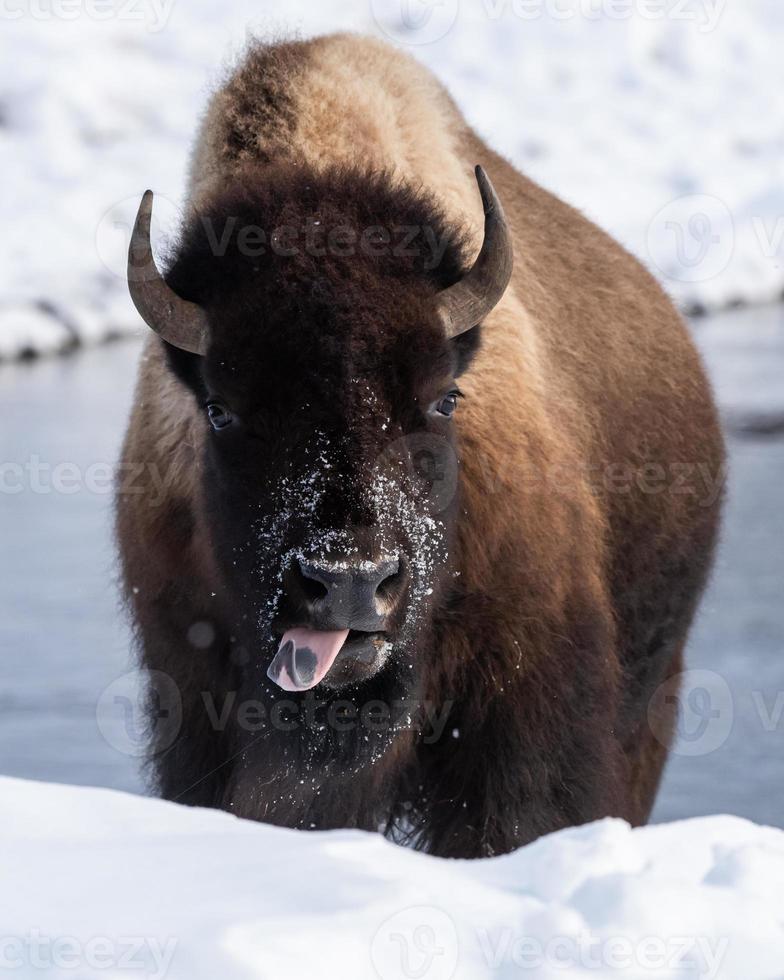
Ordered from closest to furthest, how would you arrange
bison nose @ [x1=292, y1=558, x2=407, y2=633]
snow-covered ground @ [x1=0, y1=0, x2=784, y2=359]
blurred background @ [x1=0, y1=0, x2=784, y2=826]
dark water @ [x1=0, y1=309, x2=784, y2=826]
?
bison nose @ [x1=292, y1=558, x2=407, y2=633]
dark water @ [x1=0, y1=309, x2=784, y2=826]
blurred background @ [x1=0, y1=0, x2=784, y2=826]
snow-covered ground @ [x1=0, y1=0, x2=784, y2=359]

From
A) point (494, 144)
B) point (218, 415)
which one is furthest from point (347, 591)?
point (494, 144)

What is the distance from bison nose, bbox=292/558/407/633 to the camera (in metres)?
3.63

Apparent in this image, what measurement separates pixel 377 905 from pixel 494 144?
24054 millimetres

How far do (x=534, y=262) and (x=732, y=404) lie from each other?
9.36 metres

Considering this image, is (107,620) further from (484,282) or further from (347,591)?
(347,591)

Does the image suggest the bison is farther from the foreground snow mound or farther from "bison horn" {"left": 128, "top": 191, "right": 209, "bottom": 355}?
the foreground snow mound

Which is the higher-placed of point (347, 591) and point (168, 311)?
point (168, 311)

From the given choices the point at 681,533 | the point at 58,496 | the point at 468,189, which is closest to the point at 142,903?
the point at 468,189

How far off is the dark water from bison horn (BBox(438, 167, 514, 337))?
209 centimetres

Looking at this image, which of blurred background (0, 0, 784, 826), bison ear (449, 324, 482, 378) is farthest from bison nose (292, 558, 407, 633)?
blurred background (0, 0, 784, 826)

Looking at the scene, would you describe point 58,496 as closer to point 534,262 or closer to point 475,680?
point 534,262

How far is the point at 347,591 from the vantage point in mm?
3646

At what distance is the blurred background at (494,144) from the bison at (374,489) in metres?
0.53

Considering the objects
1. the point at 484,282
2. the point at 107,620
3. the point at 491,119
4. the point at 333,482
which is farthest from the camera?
the point at 491,119
